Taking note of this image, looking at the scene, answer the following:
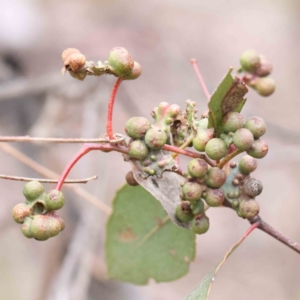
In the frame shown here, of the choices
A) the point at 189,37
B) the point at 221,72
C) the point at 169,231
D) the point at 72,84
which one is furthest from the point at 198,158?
the point at 189,37

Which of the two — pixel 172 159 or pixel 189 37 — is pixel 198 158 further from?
pixel 189 37

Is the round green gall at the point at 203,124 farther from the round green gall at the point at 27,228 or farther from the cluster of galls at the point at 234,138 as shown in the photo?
the round green gall at the point at 27,228

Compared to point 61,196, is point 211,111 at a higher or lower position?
higher

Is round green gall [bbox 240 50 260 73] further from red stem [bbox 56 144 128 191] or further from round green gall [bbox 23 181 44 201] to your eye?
round green gall [bbox 23 181 44 201]

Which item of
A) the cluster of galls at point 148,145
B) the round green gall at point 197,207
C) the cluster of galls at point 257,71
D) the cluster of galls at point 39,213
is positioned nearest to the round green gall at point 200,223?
the round green gall at point 197,207

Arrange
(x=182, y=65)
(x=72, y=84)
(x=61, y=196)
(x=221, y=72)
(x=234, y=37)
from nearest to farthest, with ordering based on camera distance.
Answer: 1. (x=61, y=196)
2. (x=72, y=84)
3. (x=182, y=65)
4. (x=221, y=72)
5. (x=234, y=37)

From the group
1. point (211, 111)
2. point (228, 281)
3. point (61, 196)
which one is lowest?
point (228, 281)

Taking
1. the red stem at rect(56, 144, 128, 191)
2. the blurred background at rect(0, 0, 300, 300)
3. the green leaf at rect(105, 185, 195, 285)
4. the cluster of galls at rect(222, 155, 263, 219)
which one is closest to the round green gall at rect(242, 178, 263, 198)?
the cluster of galls at rect(222, 155, 263, 219)
